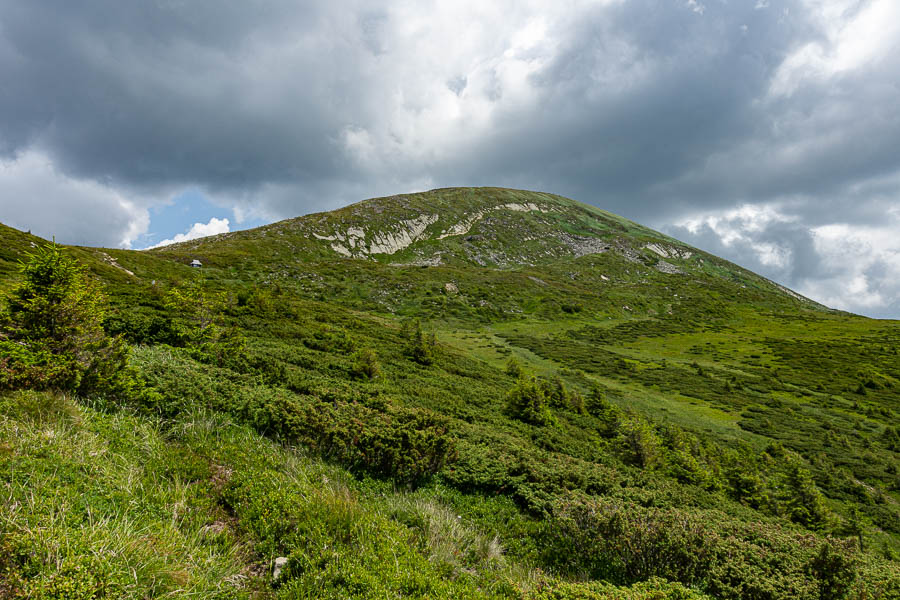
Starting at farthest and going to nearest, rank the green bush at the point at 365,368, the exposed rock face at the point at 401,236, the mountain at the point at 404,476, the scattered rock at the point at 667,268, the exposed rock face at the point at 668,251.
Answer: the exposed rock face at the point at 668,251
the scattered rock at the point at 667,268
the exposed rock face at the point at 401,236
the green bush at the point at 365,368
the mountain at the point at 404,476

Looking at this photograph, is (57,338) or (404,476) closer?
(57,338)

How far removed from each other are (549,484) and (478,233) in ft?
440

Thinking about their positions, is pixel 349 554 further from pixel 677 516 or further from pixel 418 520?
pixel 677 516

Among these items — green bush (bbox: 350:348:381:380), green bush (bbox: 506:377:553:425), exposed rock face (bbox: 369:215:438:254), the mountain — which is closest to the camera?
the mountain

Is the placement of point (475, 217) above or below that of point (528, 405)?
above

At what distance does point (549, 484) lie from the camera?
342 inches

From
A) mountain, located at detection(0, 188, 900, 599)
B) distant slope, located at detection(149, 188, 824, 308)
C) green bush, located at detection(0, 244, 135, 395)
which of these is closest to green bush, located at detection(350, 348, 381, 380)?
mountain, located at detection(0, 188, 900, 599)

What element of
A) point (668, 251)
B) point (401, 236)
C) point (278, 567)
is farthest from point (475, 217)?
point (278, 567)

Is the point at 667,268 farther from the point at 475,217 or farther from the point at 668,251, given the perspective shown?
the point at 475,217

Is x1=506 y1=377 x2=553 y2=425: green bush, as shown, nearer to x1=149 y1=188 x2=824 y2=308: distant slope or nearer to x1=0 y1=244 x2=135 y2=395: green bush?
x1=0 y1=244 x2=135 y2=395: green bush

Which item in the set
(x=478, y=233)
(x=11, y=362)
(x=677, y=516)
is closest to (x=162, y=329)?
(x=11, y=362)

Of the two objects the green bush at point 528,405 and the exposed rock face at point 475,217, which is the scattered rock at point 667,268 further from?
the green bush at point 528,405

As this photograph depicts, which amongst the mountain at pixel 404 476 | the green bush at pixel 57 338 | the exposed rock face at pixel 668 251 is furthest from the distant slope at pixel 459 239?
the green bush at pixel 57 338

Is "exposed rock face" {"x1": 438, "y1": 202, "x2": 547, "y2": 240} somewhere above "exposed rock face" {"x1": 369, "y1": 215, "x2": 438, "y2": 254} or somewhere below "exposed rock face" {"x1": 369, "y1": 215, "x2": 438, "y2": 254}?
above
